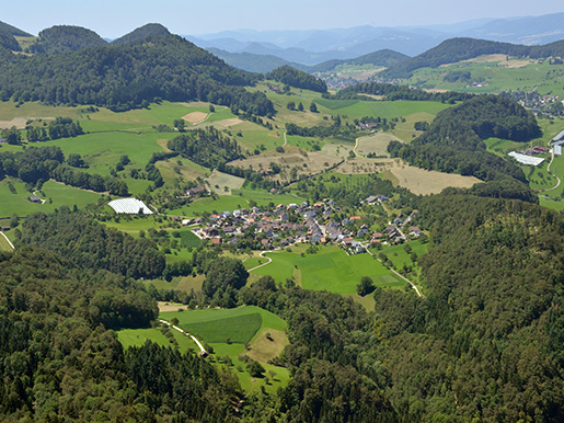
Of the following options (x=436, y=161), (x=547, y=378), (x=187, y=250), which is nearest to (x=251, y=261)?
(x=187, y=250)

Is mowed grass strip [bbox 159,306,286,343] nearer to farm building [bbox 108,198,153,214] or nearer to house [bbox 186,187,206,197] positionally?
farm building [bbox 108,198,153,214]

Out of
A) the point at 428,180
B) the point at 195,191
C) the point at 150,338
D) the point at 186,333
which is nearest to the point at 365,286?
the point at 186,333

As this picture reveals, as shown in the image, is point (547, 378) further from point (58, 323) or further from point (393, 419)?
point (58, 323)

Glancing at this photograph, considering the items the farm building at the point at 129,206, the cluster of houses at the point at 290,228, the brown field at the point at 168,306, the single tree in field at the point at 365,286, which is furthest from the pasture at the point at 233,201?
the single tree in field at the point at 365,286

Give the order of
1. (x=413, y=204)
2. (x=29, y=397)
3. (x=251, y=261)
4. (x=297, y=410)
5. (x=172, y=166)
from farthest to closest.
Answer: (x=172, y=166), (x=413, y=204), (x=251, y=261), (x=297, y=410), (x=29, y=397)

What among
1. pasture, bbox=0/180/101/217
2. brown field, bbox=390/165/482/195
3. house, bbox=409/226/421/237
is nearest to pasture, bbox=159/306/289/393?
house, bbox=409/226/421/237
